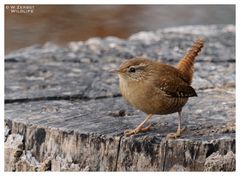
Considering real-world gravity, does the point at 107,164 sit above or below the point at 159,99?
below

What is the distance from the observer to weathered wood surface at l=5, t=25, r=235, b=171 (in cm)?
320

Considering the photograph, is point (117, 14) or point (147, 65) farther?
point (117, 14)

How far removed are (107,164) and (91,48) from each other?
188cm

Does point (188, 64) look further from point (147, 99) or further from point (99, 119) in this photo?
point (99, 119)

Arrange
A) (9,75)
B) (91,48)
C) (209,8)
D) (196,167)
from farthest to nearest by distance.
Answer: (209,8) < (91,48) < (9,75) < (196,167)

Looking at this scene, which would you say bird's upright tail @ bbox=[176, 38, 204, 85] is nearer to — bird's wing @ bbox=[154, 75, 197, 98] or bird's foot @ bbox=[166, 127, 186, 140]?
bird's wing @ bbox=[154, 75, 197, 98]

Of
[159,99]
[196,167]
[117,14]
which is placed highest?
[117,14]

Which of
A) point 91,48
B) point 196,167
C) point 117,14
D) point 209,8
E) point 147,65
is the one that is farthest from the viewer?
point 209,8

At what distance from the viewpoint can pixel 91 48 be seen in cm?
497

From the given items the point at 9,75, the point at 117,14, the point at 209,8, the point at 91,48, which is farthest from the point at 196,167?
the point at 209,8

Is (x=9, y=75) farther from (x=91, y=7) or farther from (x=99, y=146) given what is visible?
(x=91, y=7)

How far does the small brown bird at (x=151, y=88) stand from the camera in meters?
3.33

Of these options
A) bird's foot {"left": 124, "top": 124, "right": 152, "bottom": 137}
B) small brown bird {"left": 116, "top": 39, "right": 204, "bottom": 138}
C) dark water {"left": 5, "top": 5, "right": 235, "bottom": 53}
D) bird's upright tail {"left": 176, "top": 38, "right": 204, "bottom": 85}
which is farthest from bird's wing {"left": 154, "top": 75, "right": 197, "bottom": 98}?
dark water {"left": 5, "top": 5, "right": 235, "bottom": 53}

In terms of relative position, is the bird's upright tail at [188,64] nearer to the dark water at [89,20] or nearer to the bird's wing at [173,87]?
the bird's wing at [173,87]
